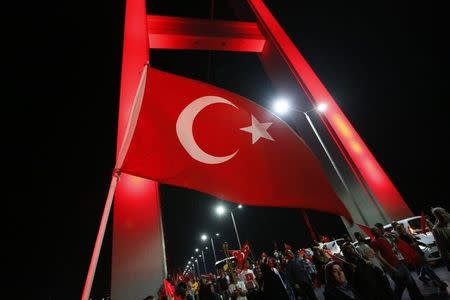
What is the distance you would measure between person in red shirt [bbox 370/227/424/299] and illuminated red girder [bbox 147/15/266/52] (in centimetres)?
678

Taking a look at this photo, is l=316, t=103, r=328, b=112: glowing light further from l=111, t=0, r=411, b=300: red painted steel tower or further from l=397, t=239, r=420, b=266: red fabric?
l=397, t=239, r=420, b=266: red fabric

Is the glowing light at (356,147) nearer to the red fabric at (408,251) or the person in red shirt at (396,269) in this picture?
the red fabric at (408,251)

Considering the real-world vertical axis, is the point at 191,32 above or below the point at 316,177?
above

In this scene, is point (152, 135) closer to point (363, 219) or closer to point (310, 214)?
point (363, 219)

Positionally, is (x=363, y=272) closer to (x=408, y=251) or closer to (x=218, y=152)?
(x=408, y=251)

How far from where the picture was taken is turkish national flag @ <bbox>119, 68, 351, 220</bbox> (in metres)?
2.51

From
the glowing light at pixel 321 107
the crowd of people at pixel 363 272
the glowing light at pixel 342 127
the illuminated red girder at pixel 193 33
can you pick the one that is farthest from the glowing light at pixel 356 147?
the illuminated red girder at pixel 193 33

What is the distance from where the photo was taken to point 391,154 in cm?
2291

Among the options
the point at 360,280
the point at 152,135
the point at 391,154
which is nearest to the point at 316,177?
the point at 152,135

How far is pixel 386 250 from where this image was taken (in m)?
5.20

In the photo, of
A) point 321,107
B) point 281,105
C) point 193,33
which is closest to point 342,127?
point 321,107

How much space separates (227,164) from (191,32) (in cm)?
699

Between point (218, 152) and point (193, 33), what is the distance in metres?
6.87

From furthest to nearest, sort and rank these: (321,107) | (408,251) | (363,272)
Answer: (321,107)
(408,251)
(363,272)
